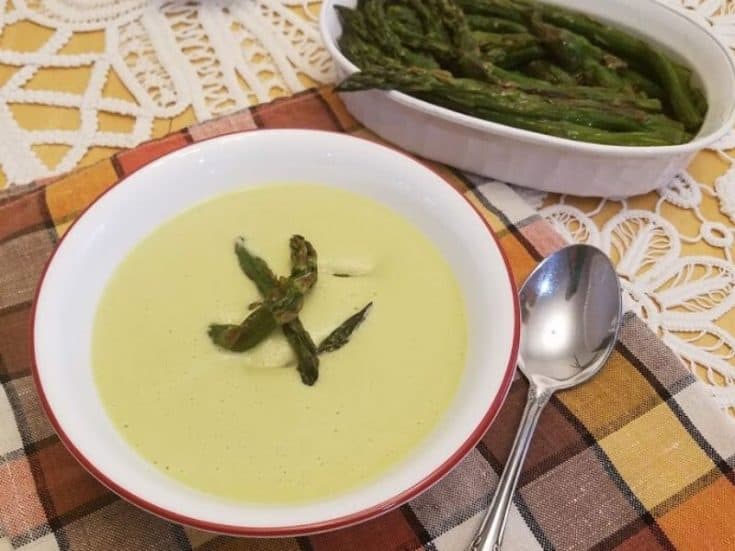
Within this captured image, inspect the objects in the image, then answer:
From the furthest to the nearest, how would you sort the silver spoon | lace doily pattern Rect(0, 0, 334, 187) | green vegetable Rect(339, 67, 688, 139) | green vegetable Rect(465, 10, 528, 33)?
green vegetable Rect(465, 10, 528, 33) → lace doily pattern Rect(0, 0, 334, 187) → green vegetable Rect(339, 67, 688, 139) → the silver spoon

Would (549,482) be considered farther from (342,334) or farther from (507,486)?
(342,334)

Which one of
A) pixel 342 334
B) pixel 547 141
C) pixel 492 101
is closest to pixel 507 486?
pixel 342 334

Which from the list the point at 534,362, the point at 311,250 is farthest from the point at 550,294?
the point at 311,250

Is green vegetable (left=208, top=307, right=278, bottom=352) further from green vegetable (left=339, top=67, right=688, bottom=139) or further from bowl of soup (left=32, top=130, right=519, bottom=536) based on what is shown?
green vegetable (left=339, top=67, right=688, bottom=139)

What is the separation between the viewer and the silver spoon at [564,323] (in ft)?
3.30

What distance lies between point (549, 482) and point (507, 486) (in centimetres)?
7

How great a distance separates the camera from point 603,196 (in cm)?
130

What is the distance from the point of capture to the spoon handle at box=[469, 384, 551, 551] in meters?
0.85

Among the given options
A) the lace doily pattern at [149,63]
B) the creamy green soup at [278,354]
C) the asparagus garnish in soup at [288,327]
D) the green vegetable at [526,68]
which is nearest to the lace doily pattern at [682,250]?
the green vegetable at [526,68]

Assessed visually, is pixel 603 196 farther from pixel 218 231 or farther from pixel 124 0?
pixel 124 0

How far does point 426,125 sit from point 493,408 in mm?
631

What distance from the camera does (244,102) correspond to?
147 centimetres

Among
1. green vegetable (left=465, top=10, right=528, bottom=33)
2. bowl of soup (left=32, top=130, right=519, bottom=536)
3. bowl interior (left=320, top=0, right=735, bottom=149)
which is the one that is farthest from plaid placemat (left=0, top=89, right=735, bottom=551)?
green vegetable (left=465, top=10, right=528, bottom=33)

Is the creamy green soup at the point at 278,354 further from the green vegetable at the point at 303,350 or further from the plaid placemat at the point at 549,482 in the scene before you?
the plaid placemat at the point at 549,482
